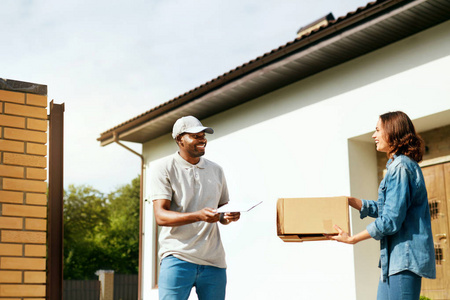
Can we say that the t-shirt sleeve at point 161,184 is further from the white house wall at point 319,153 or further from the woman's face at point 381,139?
the white house wall at point 319,153

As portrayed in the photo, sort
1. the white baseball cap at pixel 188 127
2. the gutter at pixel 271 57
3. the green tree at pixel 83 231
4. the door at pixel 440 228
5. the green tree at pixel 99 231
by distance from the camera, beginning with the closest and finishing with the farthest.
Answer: the white baseball cap at pixel 188 127, the gutter at pixel 271 57, the door at pixel 440 228, the green tree at pixel 83 231, the green tree at pixel 99 231

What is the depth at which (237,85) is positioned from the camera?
10.1 metres

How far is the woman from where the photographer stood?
131 inches

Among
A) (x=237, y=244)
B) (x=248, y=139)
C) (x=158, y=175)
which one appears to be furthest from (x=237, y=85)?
(x=158, y=175)

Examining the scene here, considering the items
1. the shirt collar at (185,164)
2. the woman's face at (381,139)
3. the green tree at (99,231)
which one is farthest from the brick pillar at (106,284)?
the woman's face at (381,139)

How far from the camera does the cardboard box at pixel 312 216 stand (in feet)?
11.9

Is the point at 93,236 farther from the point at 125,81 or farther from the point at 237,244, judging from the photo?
the point at 237,244

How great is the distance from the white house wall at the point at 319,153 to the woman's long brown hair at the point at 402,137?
402 cm

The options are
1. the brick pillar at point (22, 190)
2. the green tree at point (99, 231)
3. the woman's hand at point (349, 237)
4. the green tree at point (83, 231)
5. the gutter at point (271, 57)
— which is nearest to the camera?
the woman's hand at point (349, 237)

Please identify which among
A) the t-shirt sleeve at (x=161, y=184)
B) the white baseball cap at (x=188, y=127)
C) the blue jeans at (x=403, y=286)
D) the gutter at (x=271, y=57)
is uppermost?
the gutter at (x=271, y=57)

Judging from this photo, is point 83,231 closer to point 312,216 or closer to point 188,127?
point 188,127

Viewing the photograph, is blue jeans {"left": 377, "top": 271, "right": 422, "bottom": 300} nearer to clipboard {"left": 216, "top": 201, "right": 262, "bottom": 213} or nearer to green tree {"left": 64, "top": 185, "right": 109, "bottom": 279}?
clipboard {"left": 216, "top": 201, "right": 262, "bottom": 213}

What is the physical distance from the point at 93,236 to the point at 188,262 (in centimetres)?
3629

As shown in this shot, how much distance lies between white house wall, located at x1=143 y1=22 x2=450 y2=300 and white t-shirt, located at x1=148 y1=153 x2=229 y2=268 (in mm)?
4236
